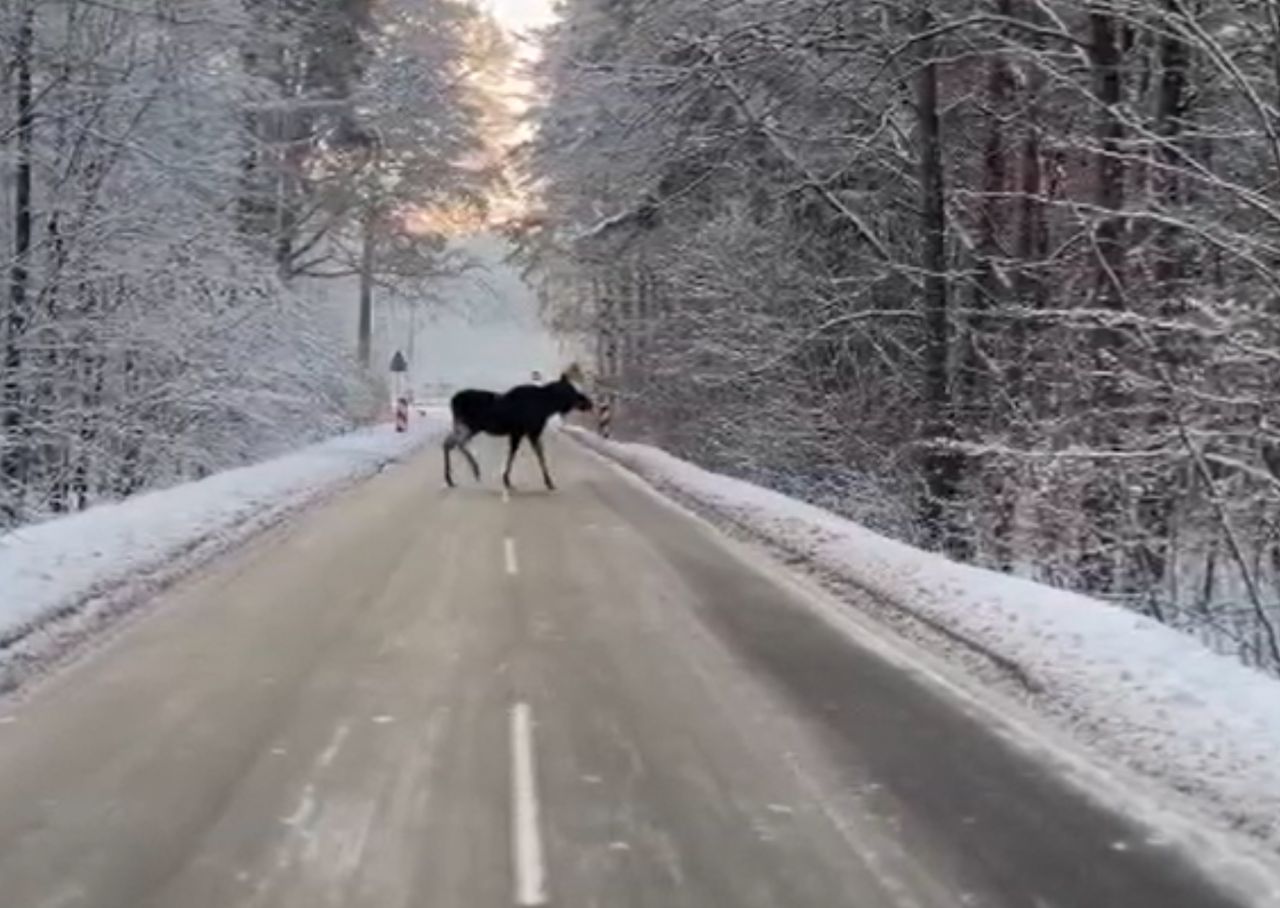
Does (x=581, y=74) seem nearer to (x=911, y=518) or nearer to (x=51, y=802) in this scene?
(x=911, y=518)

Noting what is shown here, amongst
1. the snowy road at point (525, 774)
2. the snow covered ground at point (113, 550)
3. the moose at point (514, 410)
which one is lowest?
the snowy road at point (525, 774)

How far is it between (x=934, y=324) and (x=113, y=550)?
9.98 m

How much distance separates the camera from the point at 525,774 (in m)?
7.12

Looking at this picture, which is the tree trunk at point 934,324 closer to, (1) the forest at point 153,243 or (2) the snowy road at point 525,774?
(2) the snowy road at point 525,774

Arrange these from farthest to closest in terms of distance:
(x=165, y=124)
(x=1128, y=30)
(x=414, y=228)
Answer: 1. (x=414, y=228)
2. (x=165, y=124)
3. (x=1128, y=30)

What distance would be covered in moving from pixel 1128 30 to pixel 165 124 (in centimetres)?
1360

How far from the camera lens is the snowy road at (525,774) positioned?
5566 millimetres

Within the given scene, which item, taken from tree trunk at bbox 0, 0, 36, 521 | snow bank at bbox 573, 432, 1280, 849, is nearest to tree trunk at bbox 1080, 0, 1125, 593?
snow bank at bbox 573, 432, 1280, 849

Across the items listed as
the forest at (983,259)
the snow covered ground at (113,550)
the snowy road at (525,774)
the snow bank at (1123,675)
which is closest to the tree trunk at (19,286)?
the snow covered ground at (113,550)

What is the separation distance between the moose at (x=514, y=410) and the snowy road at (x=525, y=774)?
13.5 m

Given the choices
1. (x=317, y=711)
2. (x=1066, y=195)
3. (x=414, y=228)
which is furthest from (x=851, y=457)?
(x=414, y=228)

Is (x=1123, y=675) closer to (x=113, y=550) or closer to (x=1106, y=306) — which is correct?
(x=1106, y=306)

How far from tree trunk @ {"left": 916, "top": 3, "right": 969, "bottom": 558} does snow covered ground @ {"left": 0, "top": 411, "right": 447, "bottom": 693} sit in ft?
27.3

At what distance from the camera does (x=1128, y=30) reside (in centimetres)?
1811
